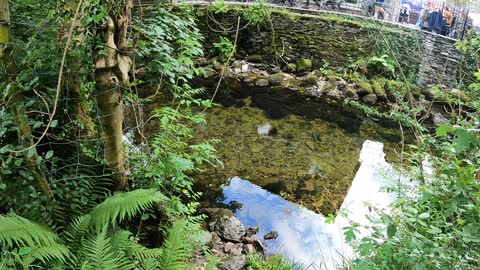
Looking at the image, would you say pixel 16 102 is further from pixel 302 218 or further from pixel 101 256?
pixel 302 218

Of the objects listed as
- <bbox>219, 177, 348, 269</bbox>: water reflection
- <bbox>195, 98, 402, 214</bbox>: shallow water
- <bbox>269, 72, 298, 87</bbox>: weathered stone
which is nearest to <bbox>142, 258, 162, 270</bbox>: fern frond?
<bbox>219, 177, 348, 269</bbox>: water reflection

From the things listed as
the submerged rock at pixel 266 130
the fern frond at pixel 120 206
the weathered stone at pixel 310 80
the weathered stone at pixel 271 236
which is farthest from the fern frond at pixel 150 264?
the weathered stone at pixel 310 80

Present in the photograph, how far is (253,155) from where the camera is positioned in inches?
233

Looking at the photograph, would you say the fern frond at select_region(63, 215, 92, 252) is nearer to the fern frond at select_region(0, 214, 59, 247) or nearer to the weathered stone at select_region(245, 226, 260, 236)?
the fern frond at select_region(0, 214, 59, 247)

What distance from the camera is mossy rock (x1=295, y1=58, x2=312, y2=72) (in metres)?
10.2

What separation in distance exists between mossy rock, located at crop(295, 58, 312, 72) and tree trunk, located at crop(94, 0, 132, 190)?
8.12 meters

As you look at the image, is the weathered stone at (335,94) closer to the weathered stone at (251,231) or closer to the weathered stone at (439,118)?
the weathered stone at (439,118)

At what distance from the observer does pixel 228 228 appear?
13.0 feet

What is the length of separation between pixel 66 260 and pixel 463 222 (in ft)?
7.60

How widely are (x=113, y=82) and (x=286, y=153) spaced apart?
409 cm

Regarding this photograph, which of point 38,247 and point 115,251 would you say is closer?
point 38,247

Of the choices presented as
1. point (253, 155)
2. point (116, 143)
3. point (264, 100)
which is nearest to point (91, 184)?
point (116, 143)

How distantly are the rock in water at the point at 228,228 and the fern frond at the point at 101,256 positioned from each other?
169cm

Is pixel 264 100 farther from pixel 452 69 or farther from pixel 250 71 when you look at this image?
pixel 452 69
